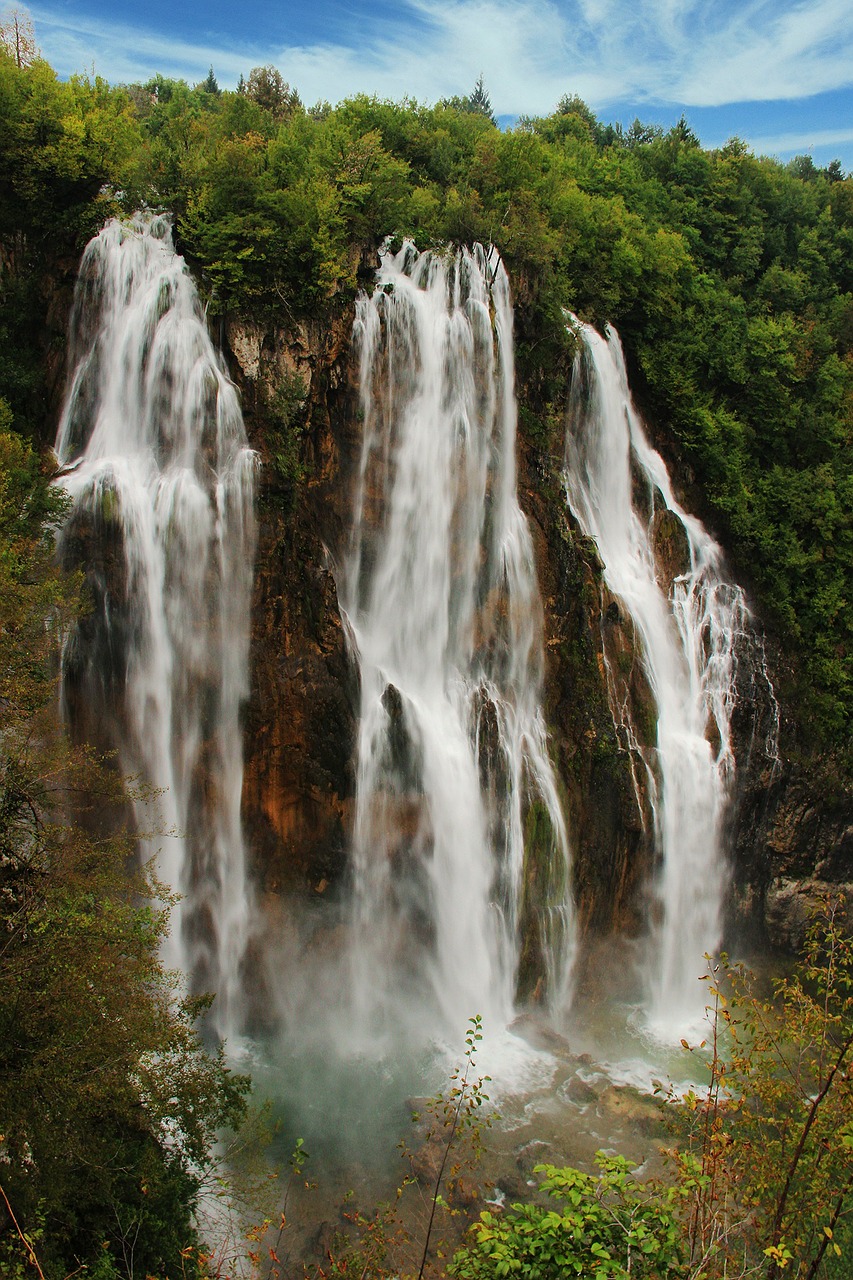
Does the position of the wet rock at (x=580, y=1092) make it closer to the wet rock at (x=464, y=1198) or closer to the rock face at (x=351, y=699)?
the wet rock at (x=464, y=1198)

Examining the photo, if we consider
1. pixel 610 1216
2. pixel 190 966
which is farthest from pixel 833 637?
pixel 610 1216

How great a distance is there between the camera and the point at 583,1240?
6.99m

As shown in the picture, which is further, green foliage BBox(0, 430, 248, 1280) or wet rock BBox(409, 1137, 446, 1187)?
wet rock BBox(409, 1137, 446, 1187)

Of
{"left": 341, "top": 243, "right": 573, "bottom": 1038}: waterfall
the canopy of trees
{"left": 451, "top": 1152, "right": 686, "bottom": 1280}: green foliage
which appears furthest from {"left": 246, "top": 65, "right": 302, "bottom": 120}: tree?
{"left": 451, "top": 1152, "right": 686, "bottom": 1280}: green foliage

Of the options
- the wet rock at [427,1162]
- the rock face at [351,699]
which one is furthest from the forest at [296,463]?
the wet rock at [427,1162]

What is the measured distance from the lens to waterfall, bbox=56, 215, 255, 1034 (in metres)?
16.4

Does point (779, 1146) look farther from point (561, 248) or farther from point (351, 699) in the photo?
point (561, 248)

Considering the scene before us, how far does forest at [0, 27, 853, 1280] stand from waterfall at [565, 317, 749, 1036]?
127cm

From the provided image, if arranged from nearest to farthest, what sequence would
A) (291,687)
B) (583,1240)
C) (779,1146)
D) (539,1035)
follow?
(583,1240), (779,1146), (291,687), (539,1035)

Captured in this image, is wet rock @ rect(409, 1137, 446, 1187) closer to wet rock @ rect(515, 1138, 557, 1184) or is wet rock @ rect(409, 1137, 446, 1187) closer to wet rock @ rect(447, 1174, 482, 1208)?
wet rock @ rect(447, 1174, 482, 1208)

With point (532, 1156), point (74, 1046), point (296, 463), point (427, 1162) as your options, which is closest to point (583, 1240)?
point (74, 1046)

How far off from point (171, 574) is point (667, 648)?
38.0 feet

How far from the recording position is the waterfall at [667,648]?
20.3 metres

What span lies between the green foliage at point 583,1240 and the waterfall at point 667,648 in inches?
495
